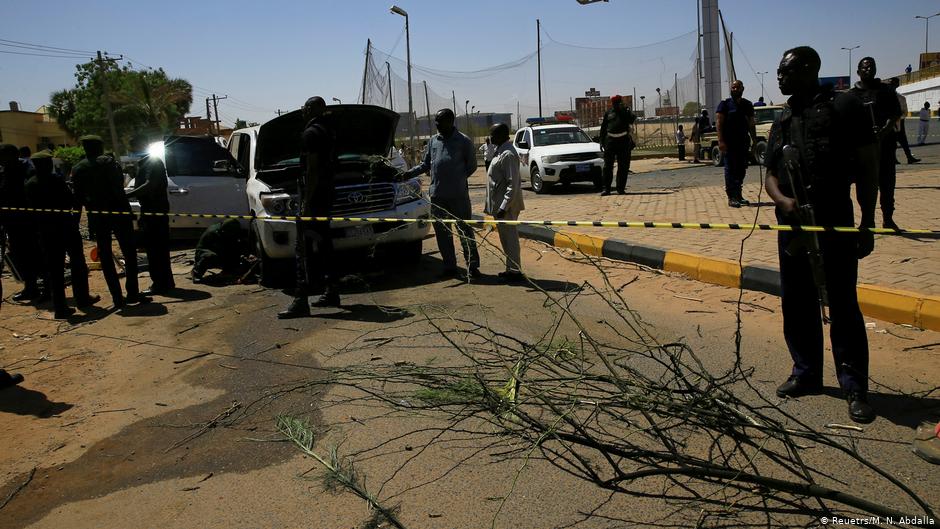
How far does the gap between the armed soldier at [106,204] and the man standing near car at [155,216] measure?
32 cm

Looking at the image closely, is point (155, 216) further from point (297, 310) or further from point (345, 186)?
point (297, 310)

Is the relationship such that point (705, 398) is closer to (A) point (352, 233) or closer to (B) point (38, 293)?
(A) point (352, 233)

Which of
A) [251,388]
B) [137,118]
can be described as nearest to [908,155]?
[251,388]

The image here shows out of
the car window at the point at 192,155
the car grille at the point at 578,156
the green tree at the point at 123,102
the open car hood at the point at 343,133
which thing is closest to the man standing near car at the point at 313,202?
the open car hood at the point at 343,133

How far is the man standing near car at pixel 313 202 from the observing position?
6.25 metres

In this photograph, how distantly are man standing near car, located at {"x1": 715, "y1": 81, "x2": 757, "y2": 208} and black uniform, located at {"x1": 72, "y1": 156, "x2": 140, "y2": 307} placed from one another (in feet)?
26.3

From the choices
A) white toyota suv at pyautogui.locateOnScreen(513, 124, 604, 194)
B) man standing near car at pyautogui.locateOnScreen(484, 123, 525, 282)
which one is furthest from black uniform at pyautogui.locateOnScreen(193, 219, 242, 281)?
white toyota suv at pyautogui.locateOnScreen(513, 124, 604, 194)

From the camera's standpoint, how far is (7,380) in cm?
502

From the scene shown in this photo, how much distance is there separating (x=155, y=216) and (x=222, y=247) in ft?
3.77

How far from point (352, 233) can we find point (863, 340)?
17.5ft

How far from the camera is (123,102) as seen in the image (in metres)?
49.9

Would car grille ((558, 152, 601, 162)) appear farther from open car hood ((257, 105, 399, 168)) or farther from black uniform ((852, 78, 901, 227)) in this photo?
black uniform ((852, 78, 901, 227))

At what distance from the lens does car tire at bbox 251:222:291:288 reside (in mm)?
7965

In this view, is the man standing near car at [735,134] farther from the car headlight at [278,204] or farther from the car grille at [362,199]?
the car headlight at [278,204]
